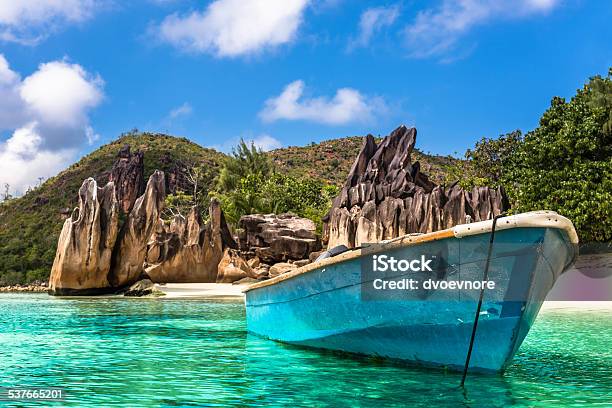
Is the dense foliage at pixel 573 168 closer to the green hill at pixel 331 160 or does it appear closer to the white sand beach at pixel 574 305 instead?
the white sand beach at pixel 574 305

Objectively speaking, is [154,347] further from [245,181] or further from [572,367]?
[245,181]

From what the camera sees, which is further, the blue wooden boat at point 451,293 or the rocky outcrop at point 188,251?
the rocky outcrop at point 188,251

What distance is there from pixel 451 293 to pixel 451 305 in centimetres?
15

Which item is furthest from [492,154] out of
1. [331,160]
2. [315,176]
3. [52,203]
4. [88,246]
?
[52,203]

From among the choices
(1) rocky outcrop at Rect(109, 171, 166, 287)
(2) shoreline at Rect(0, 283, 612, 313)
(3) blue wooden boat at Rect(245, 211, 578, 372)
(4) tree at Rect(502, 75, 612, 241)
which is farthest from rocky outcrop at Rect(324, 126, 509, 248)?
(3) blue wooden boat at Rect(245, 211, 578, 372)

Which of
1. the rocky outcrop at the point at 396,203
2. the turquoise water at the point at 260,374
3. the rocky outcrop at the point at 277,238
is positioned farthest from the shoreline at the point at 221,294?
the turquoise water at the point at 260,374

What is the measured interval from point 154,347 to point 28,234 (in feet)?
195

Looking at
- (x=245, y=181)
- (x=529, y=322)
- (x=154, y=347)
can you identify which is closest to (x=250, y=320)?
(x=154, y=347)

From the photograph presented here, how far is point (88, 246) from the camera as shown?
99.5ft

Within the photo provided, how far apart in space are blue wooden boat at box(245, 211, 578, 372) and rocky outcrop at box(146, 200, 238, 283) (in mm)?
26180

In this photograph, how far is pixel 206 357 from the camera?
9.04 metres

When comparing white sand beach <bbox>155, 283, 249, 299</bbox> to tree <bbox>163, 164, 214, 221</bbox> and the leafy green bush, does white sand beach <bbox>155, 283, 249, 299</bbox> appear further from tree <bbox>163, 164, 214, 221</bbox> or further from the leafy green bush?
tree <bbox>163, 164, 214, 221</bbox>

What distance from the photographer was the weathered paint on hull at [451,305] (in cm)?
670

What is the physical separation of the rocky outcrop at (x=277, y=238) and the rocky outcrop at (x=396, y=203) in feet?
4.19
